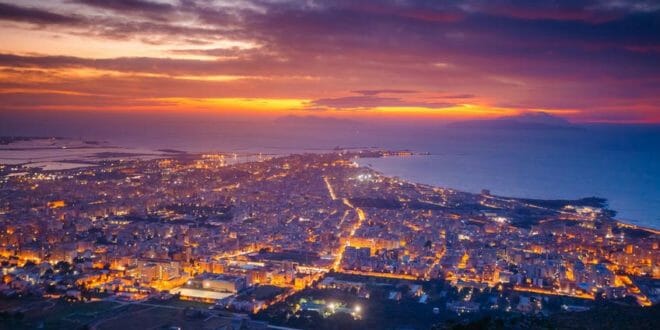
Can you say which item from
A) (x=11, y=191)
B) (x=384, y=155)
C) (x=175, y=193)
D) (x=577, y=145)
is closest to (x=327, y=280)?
(x=175, y=193)

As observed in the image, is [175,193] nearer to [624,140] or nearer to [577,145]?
[577,145]

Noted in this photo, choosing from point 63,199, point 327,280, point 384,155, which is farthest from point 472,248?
point 384,155

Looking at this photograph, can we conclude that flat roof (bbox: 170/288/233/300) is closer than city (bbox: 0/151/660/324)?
Yes

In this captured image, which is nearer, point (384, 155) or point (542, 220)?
point (542, 220)

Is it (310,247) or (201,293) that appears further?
(310,247)

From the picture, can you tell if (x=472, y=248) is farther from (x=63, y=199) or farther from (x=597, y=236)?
(x=63, y=199)

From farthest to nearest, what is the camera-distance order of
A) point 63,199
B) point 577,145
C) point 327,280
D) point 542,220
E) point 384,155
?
point 577,145 < point 384,155 < point 63,199 < point 542,220 < point 327,280

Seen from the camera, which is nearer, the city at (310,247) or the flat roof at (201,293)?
the flat roof at (201,293)

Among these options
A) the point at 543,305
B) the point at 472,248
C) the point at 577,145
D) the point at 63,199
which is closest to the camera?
the point at 543,305

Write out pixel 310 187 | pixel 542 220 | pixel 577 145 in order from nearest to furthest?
pixel 542 220 < pixel 310 187 < pixel 577 145
